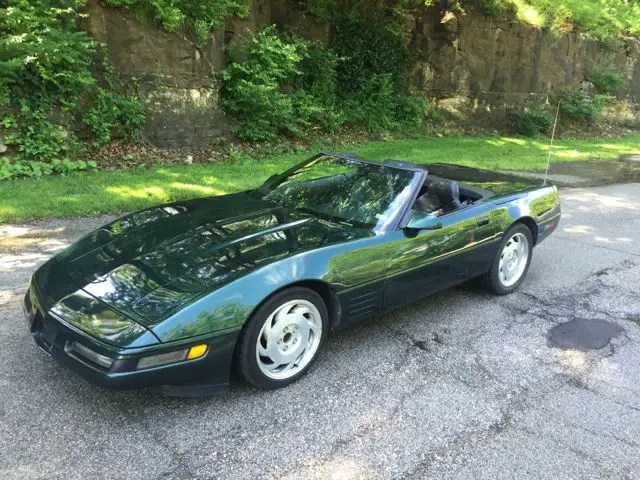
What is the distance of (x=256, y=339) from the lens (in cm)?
290

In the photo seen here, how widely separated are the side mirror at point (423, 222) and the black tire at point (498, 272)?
1100mm

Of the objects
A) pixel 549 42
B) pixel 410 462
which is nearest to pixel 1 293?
pixel 410 462

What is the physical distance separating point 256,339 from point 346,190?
1602 millimetres

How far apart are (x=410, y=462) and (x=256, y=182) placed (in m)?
6.60

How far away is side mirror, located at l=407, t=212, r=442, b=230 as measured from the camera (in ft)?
11.9

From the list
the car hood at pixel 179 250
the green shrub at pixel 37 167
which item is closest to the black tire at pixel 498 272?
the car hood at pixel 179 250

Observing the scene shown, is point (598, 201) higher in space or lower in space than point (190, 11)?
lower

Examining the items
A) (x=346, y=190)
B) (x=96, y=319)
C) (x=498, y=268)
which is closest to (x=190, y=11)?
(x=346, y=190)

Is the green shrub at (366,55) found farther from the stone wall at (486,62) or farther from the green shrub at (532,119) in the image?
the green shrub at (532,119)

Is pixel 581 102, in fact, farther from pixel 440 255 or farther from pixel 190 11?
pixel 440 255

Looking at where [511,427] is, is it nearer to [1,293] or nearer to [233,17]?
[1,293]

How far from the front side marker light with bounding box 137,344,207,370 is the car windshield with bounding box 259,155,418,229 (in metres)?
1.47

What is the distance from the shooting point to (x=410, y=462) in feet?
8.51

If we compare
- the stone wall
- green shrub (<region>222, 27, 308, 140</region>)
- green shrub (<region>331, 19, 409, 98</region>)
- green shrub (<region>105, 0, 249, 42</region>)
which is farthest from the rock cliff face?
green shrub (<region>331, 19, 409, 98</region>)
